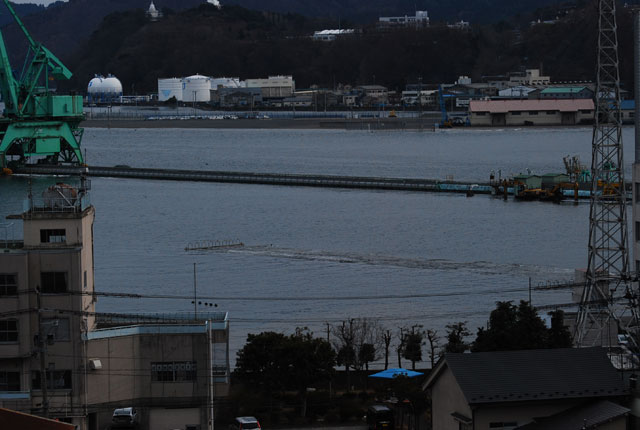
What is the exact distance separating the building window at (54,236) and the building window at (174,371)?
0.74 m

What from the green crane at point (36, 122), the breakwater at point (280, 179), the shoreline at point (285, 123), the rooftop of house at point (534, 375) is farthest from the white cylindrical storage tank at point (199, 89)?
the rooftop of house at point (534, 375)

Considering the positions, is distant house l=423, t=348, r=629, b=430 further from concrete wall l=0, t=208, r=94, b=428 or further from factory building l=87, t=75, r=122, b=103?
factory building l=87, t=75, r=122, b=103

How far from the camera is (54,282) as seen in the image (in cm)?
566

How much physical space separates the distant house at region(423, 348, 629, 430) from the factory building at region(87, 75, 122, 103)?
6791 centimetres

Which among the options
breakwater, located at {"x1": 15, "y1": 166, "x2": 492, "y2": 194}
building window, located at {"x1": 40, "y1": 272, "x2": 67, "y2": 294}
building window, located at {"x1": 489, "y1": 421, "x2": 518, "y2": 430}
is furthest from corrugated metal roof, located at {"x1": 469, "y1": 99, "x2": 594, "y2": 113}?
building window, located at {"x1": 489, "y1": 421, "x2": 518, "y2": 430}

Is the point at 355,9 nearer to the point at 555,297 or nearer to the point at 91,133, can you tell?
the point at 91,133

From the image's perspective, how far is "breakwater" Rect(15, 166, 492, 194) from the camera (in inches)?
872

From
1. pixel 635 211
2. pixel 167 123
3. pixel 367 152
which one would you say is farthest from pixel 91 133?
pixel 635 211

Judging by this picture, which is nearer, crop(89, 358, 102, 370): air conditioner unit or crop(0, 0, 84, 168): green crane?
crop(89, 358, 102, 370): air conditioner unit

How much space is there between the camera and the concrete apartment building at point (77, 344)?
219 inches

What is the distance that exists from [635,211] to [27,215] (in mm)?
3774

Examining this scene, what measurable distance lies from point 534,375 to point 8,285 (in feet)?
7.86

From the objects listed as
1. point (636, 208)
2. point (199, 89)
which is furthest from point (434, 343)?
point (199, 89)

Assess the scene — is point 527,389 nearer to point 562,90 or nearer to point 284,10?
point 562,90
